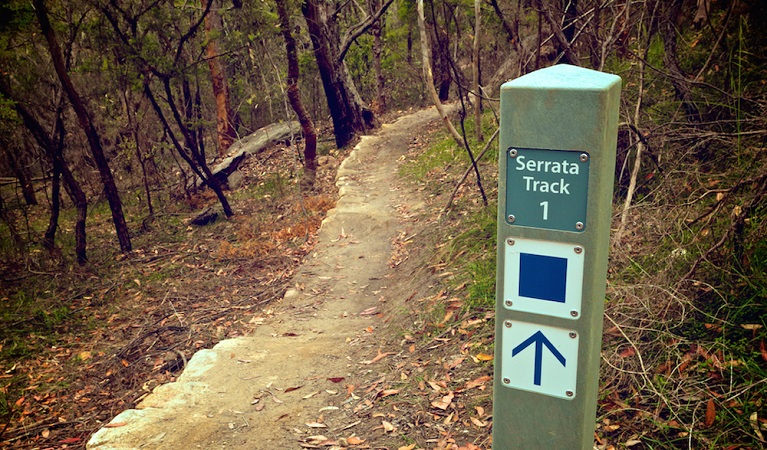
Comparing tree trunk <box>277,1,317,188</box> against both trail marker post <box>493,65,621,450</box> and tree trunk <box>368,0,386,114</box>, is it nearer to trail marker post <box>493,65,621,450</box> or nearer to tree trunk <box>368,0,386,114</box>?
tree trunk <box>368,0,386,114</box>

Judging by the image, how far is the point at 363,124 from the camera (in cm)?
1602

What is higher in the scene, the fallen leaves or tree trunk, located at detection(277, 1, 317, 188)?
tree trunk, located at detection(277, 1, 317, 188)

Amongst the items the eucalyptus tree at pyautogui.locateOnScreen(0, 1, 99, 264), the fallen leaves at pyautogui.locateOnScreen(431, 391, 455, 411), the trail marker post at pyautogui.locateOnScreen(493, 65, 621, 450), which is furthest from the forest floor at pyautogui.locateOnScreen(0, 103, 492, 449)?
the trail marker post at pyautogui.locateOnScreen(493, 65, 621, 450)

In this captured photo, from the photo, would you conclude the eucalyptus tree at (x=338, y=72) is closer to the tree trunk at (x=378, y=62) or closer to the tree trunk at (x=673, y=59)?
the tree trunk at (x=378, y=62)

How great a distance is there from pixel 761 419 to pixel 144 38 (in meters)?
11.3

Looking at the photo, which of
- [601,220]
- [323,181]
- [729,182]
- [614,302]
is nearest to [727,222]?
[729,182]

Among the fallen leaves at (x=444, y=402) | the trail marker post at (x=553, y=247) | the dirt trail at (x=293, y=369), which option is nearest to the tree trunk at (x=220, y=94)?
the dirt trail at (x=293, y=369)

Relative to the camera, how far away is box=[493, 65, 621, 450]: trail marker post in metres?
1.62

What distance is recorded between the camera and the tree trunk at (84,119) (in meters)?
9.59

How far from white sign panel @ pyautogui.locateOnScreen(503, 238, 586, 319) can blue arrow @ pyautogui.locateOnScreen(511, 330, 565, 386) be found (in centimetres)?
8

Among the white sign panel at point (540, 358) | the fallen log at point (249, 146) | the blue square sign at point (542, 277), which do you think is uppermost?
the blue square sign at point (542, 277)

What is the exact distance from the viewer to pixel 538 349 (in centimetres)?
179

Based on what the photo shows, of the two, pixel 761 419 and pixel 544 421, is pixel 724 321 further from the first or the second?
pixel 544 421

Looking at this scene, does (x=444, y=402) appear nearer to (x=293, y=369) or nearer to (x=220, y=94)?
(x=293, y=369)
